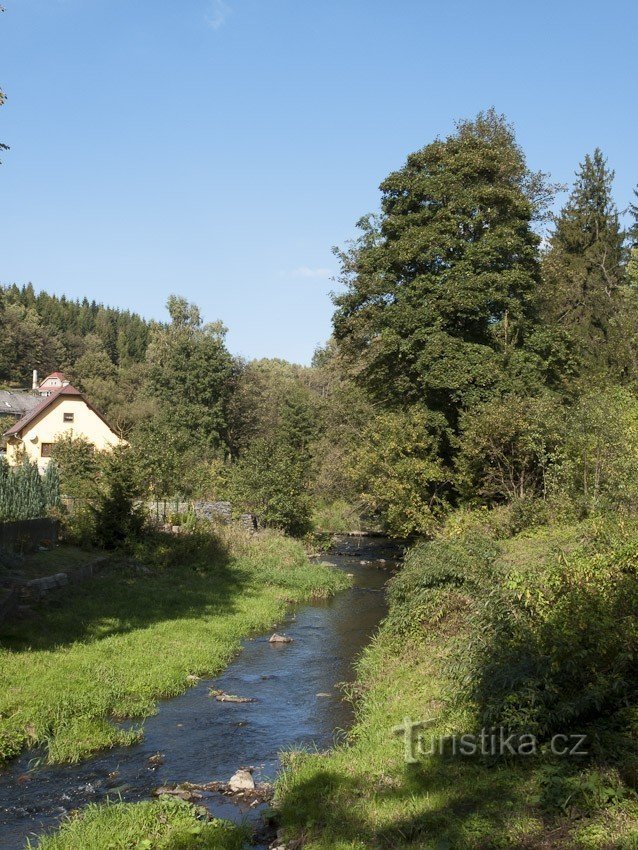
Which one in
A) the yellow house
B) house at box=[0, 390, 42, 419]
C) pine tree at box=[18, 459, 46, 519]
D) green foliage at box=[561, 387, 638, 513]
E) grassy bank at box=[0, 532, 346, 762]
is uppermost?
house at box=[0, 390, 42, 419]

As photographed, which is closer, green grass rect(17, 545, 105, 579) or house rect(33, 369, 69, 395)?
green grass rect(17, 545, 105, 579)

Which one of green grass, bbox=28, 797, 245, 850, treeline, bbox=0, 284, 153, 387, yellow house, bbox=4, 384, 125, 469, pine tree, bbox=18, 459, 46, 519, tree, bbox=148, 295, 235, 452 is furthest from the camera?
treeline, bbox=0, 284, 153, 387

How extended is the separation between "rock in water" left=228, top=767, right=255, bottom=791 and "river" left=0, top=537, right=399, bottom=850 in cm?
21

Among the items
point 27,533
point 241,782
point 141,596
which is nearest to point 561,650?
point 241,782

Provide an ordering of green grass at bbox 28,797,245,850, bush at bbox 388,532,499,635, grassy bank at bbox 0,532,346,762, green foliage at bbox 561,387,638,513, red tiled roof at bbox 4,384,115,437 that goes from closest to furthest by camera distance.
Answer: green grass at bbox 28,797,245,850, grassy bank at bbox 0,532,346,762, bush at bbox 388,532,499,635, green foliage at bbox 561,387,638,513, red tiled roof at bbox 4,384,115,437

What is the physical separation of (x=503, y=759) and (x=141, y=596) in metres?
12.2

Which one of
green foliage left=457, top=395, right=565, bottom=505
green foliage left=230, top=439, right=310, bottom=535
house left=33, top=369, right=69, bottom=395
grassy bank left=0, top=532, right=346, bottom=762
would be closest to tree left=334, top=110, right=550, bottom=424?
green foliage left=457, top=395, right=565, bottom=505

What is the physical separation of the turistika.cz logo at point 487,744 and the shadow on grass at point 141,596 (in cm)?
741

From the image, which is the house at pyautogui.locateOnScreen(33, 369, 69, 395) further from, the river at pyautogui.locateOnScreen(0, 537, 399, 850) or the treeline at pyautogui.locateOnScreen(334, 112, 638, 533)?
the river at pyautogui.locateOnScreen(0, 537, 399, 850)

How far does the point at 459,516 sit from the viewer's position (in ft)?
69.9

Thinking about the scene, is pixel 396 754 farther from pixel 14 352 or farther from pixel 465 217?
pixel 14 352

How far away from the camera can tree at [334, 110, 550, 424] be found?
24359 mm

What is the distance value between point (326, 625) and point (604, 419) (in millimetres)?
8663

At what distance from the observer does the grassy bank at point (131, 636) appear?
1009cm
